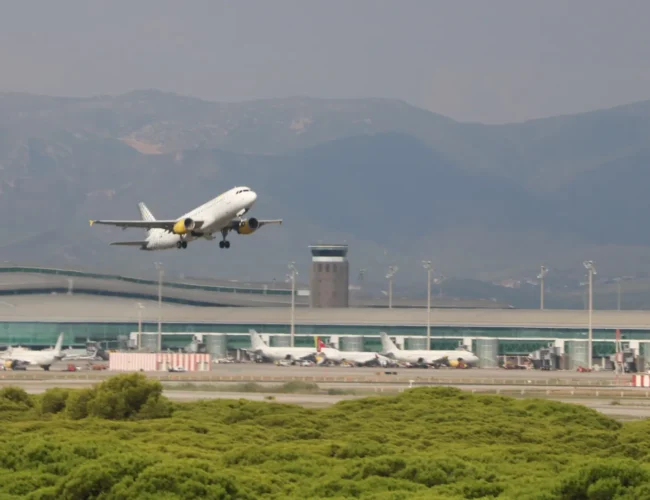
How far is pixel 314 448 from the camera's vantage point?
47.2 metres

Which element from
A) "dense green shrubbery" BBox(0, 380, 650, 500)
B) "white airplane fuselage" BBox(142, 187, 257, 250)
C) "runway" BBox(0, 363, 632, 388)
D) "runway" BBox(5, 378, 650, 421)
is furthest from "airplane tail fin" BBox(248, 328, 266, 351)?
"dense green shrubbery" BBox(0, 380, 650, 500)

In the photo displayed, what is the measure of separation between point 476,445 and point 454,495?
51.4 ft

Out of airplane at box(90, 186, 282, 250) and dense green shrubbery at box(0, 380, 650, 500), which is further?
airplane at box(90, 186, 282, 250)

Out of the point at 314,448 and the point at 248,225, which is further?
the point at 248,225

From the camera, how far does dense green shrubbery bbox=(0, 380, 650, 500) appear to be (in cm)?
3597

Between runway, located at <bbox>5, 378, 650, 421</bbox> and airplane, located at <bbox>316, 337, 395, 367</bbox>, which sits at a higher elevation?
airplane, located at <bbox>316, 337, 395, 367</bbox>

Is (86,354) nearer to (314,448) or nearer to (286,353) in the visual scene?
(286,353)

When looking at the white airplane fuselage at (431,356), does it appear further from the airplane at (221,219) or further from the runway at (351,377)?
the airplane at (221,219)

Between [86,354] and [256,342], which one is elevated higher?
[256,342]

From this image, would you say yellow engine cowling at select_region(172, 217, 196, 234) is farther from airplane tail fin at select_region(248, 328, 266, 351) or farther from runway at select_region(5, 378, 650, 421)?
airplane tail fin at select_region(248, 328, 266, 351)

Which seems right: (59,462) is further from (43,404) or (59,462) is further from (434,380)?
(434,380)

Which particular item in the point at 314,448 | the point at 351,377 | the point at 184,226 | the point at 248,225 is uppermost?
the point at 248,225

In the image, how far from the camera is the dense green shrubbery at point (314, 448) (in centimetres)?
3597

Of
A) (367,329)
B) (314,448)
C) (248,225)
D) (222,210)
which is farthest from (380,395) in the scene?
(367,329)
